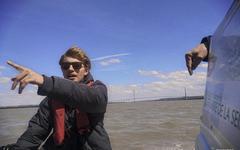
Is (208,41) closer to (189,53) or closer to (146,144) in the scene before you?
(189,53)

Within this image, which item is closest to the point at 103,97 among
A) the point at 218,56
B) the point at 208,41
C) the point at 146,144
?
the point at 218,56

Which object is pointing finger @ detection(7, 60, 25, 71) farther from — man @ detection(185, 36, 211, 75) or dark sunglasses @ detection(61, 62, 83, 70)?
man @ detection(185, 36, 211, 75)

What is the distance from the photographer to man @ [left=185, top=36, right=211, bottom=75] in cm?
330

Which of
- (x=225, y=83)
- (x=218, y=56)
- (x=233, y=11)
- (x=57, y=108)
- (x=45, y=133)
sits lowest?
(x=45, y=133)

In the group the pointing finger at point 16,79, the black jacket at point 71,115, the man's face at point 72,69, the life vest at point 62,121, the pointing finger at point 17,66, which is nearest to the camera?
the pointing finger at point 16,79

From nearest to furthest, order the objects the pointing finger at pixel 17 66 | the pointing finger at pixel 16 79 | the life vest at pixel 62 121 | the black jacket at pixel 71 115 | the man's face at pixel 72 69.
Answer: the pointing finger at pixel 16 79 → the pointing finger at pixel 17 66 → the black jacket at pixel 71 115 → the life vest at pixel 62 121 → the man's face at pixel 72 69

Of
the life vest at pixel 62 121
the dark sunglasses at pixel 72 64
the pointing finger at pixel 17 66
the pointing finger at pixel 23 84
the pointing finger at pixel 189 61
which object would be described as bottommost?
the life vest at pixel 62 121

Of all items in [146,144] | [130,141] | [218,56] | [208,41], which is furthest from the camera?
[130,141]

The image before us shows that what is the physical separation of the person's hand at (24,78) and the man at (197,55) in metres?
1.30

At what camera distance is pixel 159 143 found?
1366 cm

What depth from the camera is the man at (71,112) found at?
270 cm

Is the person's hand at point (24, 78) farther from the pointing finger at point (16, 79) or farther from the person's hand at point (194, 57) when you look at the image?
the person's hand at point (194, 57)

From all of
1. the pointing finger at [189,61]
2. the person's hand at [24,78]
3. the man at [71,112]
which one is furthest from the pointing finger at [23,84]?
the pointing finger at [189,61]

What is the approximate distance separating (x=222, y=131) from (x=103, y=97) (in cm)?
84
